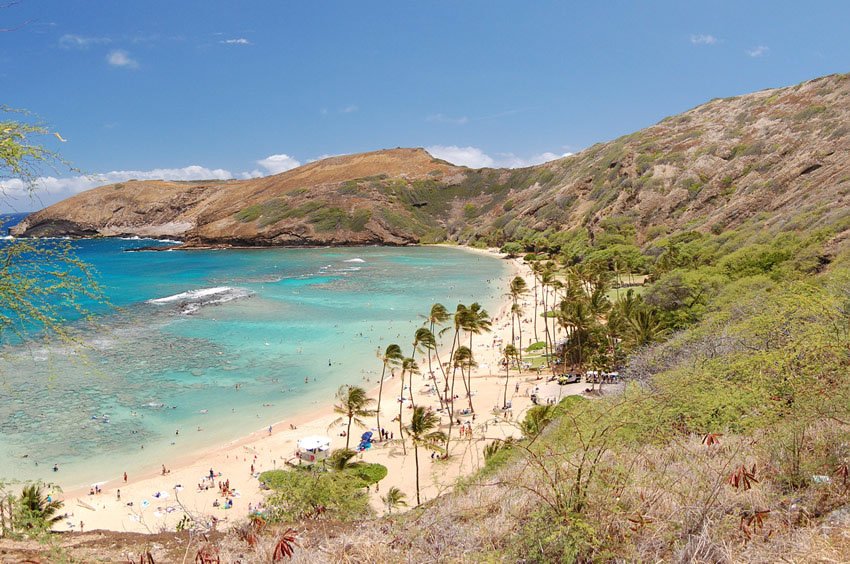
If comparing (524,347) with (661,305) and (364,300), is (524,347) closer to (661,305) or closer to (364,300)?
(661,305)

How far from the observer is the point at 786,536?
5078 mm

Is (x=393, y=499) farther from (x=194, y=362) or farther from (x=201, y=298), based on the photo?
(x=201, y=298)

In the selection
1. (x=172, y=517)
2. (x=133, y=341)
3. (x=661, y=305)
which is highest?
(x=661, y=305)

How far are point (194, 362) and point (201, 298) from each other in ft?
93.8

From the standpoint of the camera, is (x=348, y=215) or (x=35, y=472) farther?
(x=348, y=215)

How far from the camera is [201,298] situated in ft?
213

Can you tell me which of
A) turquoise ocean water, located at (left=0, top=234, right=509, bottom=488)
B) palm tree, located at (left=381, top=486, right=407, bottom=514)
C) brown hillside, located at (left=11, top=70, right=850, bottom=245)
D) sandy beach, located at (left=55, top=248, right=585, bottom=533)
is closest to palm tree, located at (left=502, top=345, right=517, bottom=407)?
sandy beach, located at (left=55, top=248, right=585, bottom=533)

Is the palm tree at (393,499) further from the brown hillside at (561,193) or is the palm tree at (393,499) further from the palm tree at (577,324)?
the brown hillside at (561,193)

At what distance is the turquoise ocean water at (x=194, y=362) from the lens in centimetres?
2597

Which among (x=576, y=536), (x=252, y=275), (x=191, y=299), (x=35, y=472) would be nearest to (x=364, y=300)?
(x=191, y=299)

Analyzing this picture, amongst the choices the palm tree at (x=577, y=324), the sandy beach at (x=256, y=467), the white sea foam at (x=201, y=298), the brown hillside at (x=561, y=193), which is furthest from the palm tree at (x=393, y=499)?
the white sea foam at (x=201, y=298)

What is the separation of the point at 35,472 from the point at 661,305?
3824cm


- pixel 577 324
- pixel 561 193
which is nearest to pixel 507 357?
pixel 577 324

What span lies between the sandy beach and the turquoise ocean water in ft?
5.45
